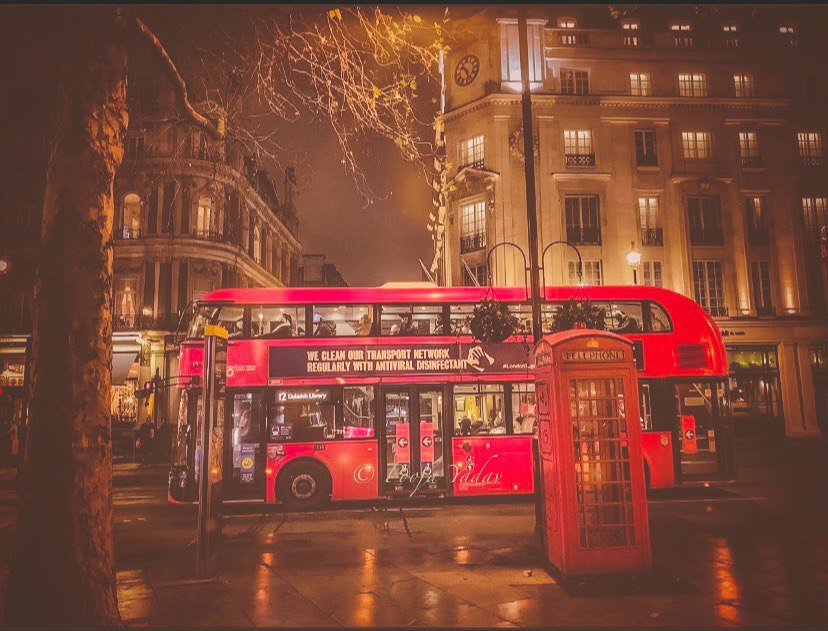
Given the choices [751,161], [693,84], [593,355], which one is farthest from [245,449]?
[751,161]

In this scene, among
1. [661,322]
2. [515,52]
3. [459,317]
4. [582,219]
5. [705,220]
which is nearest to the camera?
[515,52]

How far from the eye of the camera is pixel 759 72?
2802cm

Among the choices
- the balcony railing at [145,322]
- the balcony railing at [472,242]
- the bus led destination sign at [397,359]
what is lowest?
the bus led destination sign at [397,359]

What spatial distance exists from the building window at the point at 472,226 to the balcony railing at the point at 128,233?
18.1 meters

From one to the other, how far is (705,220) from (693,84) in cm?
686

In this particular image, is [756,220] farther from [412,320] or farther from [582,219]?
[412,320]

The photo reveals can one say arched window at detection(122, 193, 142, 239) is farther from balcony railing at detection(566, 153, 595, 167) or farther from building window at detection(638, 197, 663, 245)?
building window at detection(638, 197, 663, 245)

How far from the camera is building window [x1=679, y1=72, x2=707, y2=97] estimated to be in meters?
27.5

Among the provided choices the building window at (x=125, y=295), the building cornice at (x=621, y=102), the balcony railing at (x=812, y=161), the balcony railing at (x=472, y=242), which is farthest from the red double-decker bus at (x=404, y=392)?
the balcony railing at (x=812, y=161)

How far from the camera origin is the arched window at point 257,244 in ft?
122

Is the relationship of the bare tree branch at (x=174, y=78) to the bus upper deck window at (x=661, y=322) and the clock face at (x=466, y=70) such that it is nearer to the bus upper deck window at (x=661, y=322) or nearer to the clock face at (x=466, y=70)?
the bus upper deck window at (x=661, y=322)

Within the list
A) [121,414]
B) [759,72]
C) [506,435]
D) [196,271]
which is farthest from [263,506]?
[759,72]

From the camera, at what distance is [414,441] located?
11.7 metres

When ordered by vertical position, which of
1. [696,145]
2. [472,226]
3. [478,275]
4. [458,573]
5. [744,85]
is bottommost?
[458,573]
